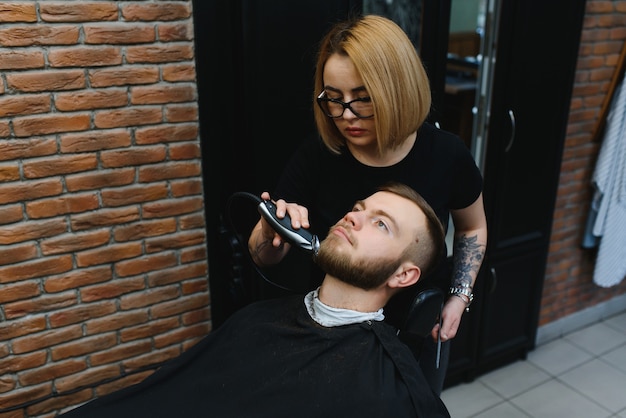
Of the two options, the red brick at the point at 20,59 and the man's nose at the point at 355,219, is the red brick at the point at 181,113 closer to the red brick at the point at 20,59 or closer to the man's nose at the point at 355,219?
the red brick at the point at 20,59

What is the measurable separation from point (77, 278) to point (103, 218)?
21 cm

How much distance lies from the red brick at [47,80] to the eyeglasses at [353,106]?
2.48 feet

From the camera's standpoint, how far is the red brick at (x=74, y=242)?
6.15ft

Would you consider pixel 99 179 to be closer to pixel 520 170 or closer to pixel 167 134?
pixel 167 134

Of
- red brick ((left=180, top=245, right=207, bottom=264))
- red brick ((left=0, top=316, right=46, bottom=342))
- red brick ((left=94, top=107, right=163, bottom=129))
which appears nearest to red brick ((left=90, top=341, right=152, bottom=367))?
red brick ((left=0, top=316, right=46, bottom=342))

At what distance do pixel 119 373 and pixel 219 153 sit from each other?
85cm

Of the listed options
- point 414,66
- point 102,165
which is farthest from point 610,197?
point 102,165

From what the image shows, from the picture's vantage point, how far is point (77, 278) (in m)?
1.95

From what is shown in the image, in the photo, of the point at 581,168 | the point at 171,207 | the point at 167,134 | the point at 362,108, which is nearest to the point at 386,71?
the point at 362,108

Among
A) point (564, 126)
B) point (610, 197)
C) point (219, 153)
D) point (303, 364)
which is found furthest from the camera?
point (610, 197)

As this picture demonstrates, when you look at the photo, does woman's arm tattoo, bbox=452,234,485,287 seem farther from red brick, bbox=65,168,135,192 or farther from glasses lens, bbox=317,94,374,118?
red brick, bbox=65,168,135,192

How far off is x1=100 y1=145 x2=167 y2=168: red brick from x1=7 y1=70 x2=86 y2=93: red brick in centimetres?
22

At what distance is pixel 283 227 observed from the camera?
4.78ft

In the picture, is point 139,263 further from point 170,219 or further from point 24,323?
point 24,323
